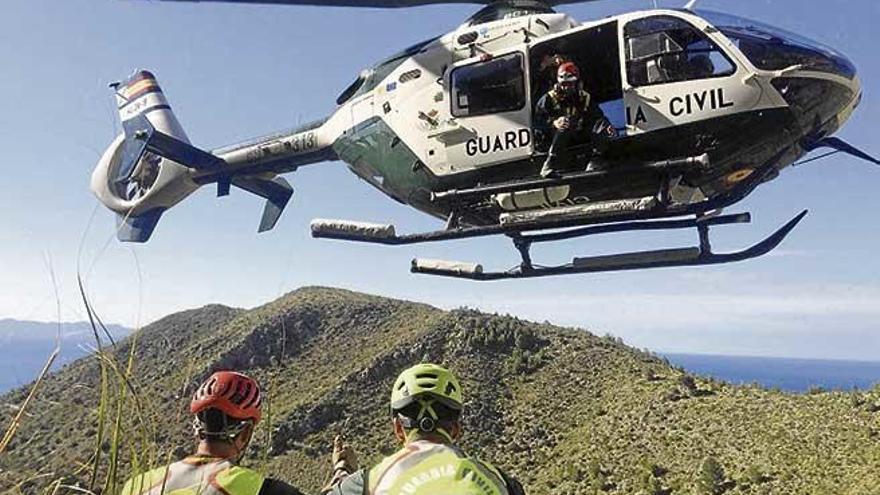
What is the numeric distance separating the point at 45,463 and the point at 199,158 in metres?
11.7

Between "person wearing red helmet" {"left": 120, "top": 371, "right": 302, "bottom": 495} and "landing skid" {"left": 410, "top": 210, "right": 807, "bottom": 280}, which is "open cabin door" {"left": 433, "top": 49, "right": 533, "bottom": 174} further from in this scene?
"person wearing red helmet" {"left": 120, "top": 371, "right": 302, "bottom": 495}

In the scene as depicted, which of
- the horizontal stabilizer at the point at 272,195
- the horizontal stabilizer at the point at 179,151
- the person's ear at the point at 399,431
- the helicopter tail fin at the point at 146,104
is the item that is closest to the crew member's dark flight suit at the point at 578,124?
the person's ear at the point at 399,431

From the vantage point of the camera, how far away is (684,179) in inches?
334

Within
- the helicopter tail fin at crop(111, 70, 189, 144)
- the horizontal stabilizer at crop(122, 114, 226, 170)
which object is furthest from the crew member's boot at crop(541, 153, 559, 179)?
the helicopter tail fin at crop(111, 70, 189, 144)

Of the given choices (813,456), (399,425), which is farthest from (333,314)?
(399,425)

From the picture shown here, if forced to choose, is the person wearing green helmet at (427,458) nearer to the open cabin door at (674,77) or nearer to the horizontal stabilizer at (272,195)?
the open cabin door at (674,77)

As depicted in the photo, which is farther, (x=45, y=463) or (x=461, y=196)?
(x=461, y=196)

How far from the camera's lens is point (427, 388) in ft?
10.3

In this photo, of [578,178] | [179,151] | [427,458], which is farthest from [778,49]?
[179,151]

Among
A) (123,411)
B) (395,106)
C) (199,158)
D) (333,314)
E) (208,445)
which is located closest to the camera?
(123,411)

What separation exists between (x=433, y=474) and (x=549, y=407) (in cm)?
3577

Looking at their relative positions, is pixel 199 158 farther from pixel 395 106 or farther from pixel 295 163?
pixel 395 106

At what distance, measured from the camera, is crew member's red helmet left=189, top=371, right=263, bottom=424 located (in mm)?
3057

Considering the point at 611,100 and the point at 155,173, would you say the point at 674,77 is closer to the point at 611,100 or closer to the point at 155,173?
the point at 611,100
